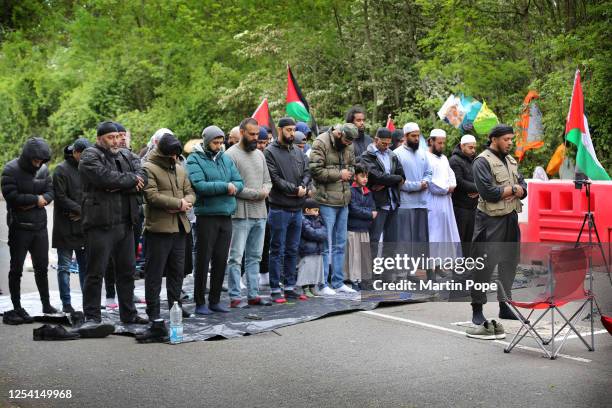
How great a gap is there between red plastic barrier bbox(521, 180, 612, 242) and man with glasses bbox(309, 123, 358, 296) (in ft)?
13.6

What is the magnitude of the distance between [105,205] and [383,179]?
4.26 metres

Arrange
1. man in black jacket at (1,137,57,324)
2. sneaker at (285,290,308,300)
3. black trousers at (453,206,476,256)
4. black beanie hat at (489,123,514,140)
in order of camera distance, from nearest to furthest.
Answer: black beanie hat at (489,123,514,140)
man in black jacket at (1,137,57,324)
sneaker at (285,290,308,300)
black trousers at (453,206,476,256)

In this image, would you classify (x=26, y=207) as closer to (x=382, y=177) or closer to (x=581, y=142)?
(x=382, y=177)

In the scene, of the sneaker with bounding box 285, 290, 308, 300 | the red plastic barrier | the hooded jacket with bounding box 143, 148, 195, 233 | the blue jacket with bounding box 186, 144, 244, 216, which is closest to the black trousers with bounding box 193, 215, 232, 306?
the blue jacket with bounding box 186, 144, 244, 216

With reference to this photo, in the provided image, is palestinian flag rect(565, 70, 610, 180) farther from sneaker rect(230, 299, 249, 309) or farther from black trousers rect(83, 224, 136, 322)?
black trousers rect(83, 224, 136, 322)

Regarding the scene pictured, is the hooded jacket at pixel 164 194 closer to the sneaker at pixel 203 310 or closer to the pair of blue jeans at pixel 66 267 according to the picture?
the sneaker at pixel 203 310

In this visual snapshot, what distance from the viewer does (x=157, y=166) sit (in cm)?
957

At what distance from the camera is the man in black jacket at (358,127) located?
1234cm

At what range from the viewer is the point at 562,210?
47.0 ft

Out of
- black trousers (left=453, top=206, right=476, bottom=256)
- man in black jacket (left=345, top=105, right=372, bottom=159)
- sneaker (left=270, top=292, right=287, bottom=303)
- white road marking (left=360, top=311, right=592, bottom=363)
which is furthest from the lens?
black trousers (left=453, top=206, right=476, bottom=256)

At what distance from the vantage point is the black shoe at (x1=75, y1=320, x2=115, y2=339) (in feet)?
29.9

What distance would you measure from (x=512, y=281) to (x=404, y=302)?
2.01 metres

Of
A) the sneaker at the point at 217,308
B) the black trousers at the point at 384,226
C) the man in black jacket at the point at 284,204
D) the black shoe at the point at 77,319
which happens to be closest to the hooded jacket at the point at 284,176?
the man in black jacket at the point at 284,204

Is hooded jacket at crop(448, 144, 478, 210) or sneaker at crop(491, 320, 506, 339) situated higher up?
hooded jacket at crop(448, 144, 478, 210)
